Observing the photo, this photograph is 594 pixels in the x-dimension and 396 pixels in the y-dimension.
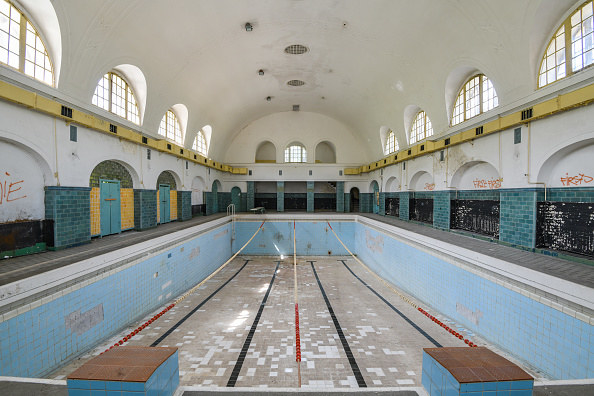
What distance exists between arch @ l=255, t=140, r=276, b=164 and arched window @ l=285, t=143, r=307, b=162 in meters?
1.38

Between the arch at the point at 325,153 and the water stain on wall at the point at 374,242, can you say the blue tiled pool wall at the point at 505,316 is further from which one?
the arch at the point at 325,153

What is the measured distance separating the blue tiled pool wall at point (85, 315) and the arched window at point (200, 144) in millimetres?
7326

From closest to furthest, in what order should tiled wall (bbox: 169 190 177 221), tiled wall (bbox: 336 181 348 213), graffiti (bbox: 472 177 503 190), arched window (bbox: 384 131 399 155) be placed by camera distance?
1. graffiti (bbox: 472 177 503 190)
2. tiled wall (bbox: 169 190 177 221)
3. arched window (bbox: 384 131 399 155)
4. tiled wall (bbox: 336 181 348 213)

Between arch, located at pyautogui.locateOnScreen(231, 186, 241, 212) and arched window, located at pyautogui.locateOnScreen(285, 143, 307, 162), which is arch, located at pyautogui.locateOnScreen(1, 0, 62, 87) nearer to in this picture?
arch, located at pyautogui.locateOnScreen(231, 186, 241, 212)

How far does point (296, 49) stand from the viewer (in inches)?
406

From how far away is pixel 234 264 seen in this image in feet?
39.9

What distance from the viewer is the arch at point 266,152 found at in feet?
63.5

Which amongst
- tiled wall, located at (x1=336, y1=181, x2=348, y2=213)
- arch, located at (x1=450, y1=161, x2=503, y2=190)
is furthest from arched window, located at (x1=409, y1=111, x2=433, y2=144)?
tiled wall, located at (x1=336, y1=181, x2=348, y2=213)

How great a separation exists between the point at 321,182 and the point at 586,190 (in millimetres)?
14995

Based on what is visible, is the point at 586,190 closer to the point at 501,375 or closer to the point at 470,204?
the point at 470,204

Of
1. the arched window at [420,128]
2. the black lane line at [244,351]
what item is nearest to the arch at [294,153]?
the arched window at [420,128]

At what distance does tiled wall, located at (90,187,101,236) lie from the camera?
23.9 ft

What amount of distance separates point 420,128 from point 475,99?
3.38 meters

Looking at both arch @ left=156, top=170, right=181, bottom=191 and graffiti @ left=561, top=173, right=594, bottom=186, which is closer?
graffiti @ left=561, top=173, right=594, bottom=186
